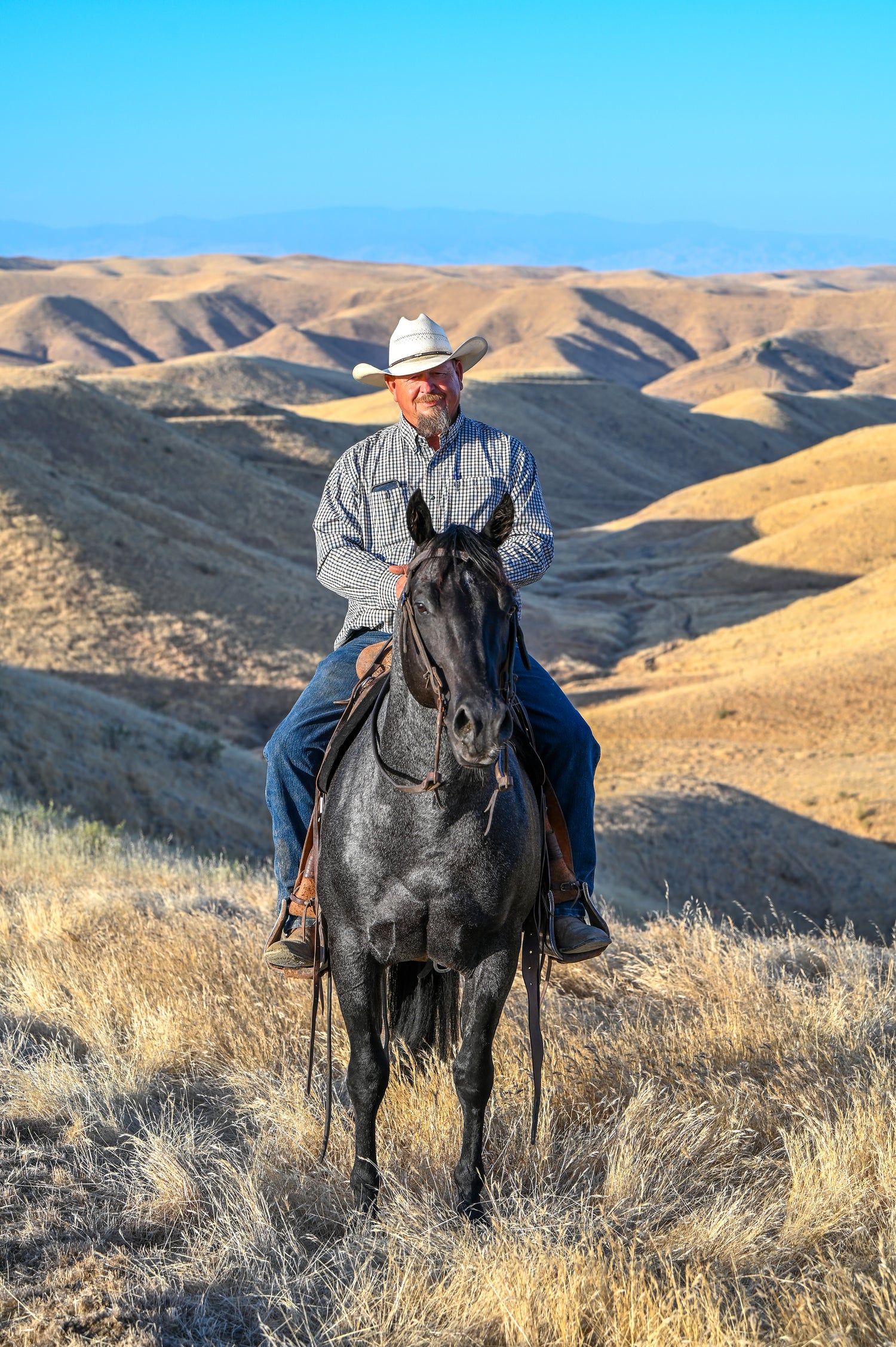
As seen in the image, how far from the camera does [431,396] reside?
15.5 feet

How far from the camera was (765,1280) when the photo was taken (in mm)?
3545

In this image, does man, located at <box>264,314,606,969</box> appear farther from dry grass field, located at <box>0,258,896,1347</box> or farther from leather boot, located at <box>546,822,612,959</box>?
dry grass field, located at <box>0,258,896,1347</box>

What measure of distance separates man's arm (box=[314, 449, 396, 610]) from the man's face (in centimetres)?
34

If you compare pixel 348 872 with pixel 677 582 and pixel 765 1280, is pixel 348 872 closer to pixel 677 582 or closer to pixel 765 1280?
pixel 765 1280

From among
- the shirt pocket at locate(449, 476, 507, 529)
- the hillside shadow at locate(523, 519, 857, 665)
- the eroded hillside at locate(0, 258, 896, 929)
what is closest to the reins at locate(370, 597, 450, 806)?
the shirt pocket at locate(449, 476, 507, 529)

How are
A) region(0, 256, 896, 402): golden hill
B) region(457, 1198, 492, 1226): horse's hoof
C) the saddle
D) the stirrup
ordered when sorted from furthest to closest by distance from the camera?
1. region(0, 256, 896, 402): golden hill
2. the stirrup
3. the saddle
4. region(457, 1198, 492, 1226): horse's hoof

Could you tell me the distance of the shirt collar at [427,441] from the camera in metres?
4.81

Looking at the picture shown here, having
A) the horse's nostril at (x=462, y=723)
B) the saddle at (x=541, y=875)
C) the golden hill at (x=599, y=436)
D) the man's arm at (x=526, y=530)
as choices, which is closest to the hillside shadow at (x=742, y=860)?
the saddle at (x=541, y=875)

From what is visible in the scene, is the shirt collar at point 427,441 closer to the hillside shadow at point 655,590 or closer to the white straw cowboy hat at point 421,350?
the white straw cowboy hat at point 421,350

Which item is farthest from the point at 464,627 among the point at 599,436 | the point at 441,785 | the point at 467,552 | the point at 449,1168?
the point at 599,436

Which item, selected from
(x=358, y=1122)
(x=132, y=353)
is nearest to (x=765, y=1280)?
(x=358, y=1122)

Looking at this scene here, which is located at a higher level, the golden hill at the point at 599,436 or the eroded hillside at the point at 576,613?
the golden hill at the point at 599,436

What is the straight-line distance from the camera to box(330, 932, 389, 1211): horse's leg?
13.2ft

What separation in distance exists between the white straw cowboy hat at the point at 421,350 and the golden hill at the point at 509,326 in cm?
13357
